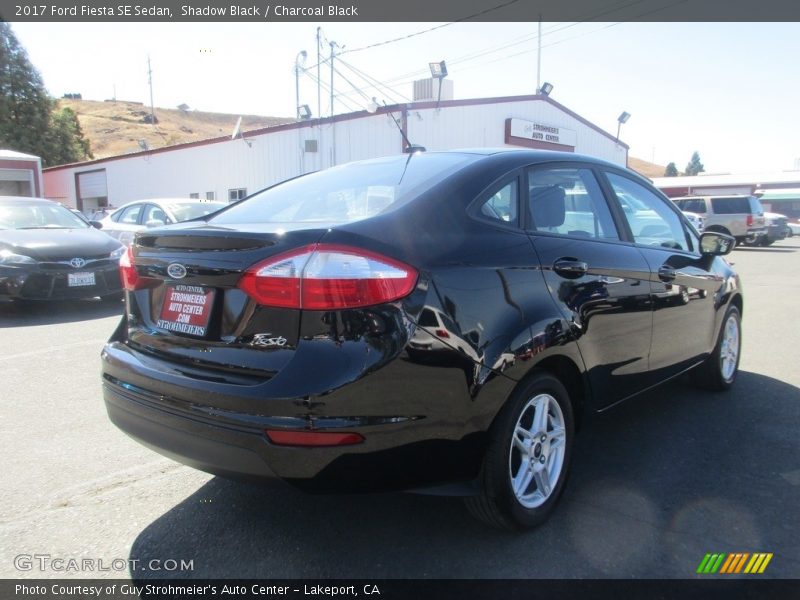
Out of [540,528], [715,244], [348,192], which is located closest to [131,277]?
[348,192]

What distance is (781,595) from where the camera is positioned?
2227 mm

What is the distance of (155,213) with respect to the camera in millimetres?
10609

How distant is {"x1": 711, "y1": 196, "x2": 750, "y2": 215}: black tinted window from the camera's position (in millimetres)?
22047

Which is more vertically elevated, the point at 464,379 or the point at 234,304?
the point at 234,304

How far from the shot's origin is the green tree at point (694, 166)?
124188 mm

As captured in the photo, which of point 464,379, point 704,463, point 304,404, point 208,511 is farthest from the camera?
point 704,463

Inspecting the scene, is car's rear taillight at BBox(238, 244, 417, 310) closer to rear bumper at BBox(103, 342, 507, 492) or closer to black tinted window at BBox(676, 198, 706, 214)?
rear bumper at BBox(103, 342, 507, 492)

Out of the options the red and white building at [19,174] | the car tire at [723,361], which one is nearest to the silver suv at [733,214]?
the car tire at [723,361]

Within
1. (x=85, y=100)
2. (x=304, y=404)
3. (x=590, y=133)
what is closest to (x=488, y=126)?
(x=590, y=133)

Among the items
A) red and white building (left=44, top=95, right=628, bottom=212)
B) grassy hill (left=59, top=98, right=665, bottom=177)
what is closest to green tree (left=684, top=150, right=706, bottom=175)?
grassy hill (left=59, top=98, right=665, bottom=177)

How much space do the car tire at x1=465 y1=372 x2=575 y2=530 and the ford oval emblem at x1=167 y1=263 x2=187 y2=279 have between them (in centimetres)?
136

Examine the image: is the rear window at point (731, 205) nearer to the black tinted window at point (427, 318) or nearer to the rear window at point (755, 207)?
the rear window at point (755, 207)

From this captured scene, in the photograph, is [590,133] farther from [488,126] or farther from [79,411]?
[79,411]

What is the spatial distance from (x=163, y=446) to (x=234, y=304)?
643 millimetres
